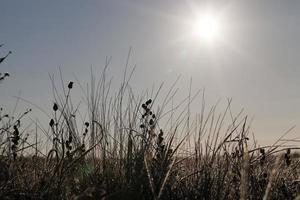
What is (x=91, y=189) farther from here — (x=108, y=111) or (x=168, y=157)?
(x=108, y=111)

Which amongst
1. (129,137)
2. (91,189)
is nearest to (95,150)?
(129,137)

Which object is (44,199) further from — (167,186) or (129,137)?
(129,137)

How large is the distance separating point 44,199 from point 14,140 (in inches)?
66.8

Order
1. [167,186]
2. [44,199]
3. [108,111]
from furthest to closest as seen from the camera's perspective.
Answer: [108,111] → [167,186] → [44,199]

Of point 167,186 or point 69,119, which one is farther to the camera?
point 69,119

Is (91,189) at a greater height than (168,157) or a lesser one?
lesser

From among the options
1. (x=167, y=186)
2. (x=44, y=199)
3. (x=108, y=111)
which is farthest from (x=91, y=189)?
(x=108, y=111)

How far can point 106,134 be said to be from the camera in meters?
4.76

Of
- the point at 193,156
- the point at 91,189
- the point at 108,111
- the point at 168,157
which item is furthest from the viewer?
the point at 108,111

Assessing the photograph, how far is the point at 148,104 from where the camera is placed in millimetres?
4730

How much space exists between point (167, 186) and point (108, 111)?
150 cm

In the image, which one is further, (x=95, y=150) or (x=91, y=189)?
(x=95, y=150)

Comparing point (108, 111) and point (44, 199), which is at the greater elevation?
point (108, 111)

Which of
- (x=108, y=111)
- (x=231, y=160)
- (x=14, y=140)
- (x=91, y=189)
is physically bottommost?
(x=91, y=189)
